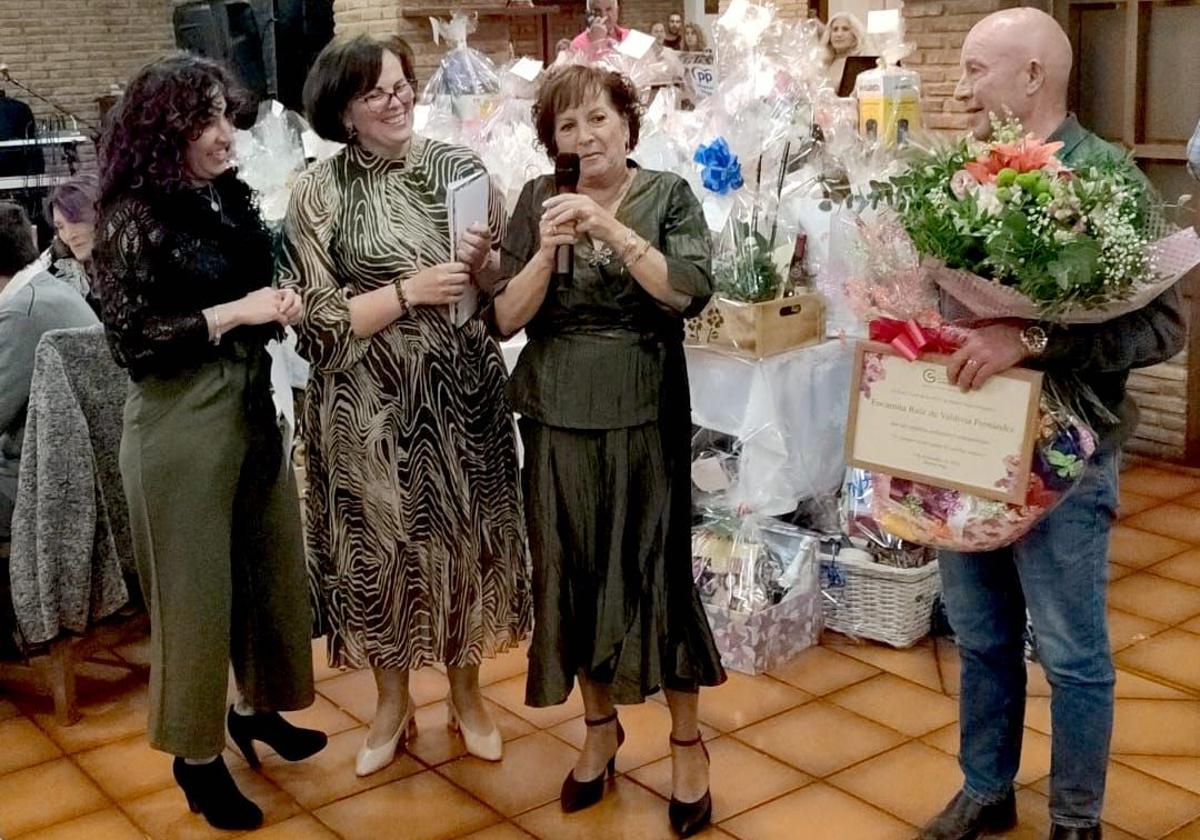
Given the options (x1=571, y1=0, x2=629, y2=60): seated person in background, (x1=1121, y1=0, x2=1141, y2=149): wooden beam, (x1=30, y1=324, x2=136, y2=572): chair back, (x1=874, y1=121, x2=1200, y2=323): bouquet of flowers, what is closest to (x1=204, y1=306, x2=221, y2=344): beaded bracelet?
(x1=30, y1=324, x2=136, y2=572): chair back

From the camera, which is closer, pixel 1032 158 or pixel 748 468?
pixel 1032 158

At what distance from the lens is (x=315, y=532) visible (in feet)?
9.25

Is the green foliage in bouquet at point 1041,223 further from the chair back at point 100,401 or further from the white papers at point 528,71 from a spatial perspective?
the white papers at point 528,71

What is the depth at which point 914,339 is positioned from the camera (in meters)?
2.20

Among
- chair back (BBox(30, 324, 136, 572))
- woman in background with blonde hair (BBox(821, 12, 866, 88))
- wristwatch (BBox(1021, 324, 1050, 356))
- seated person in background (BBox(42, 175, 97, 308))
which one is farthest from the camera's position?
woman in background with blonde hair (BBox(821, 12, 866, 88))

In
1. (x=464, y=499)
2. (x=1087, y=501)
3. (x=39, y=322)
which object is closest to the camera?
(x=1087, y=501)

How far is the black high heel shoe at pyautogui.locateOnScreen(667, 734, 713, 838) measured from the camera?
261 cm

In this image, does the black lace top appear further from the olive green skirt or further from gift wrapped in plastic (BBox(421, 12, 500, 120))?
gift wrapped in plastic (BBox(421, 12, 500, 120))

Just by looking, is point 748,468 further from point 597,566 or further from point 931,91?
point 931,91

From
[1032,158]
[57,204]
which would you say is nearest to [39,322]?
[57,204]

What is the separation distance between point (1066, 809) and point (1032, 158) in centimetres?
108

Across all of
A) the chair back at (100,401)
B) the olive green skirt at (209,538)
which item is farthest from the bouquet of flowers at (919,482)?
the chair back at (100,401)

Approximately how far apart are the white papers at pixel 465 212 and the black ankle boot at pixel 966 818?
126 cm

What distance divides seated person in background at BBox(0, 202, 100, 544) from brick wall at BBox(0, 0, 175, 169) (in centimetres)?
1025
